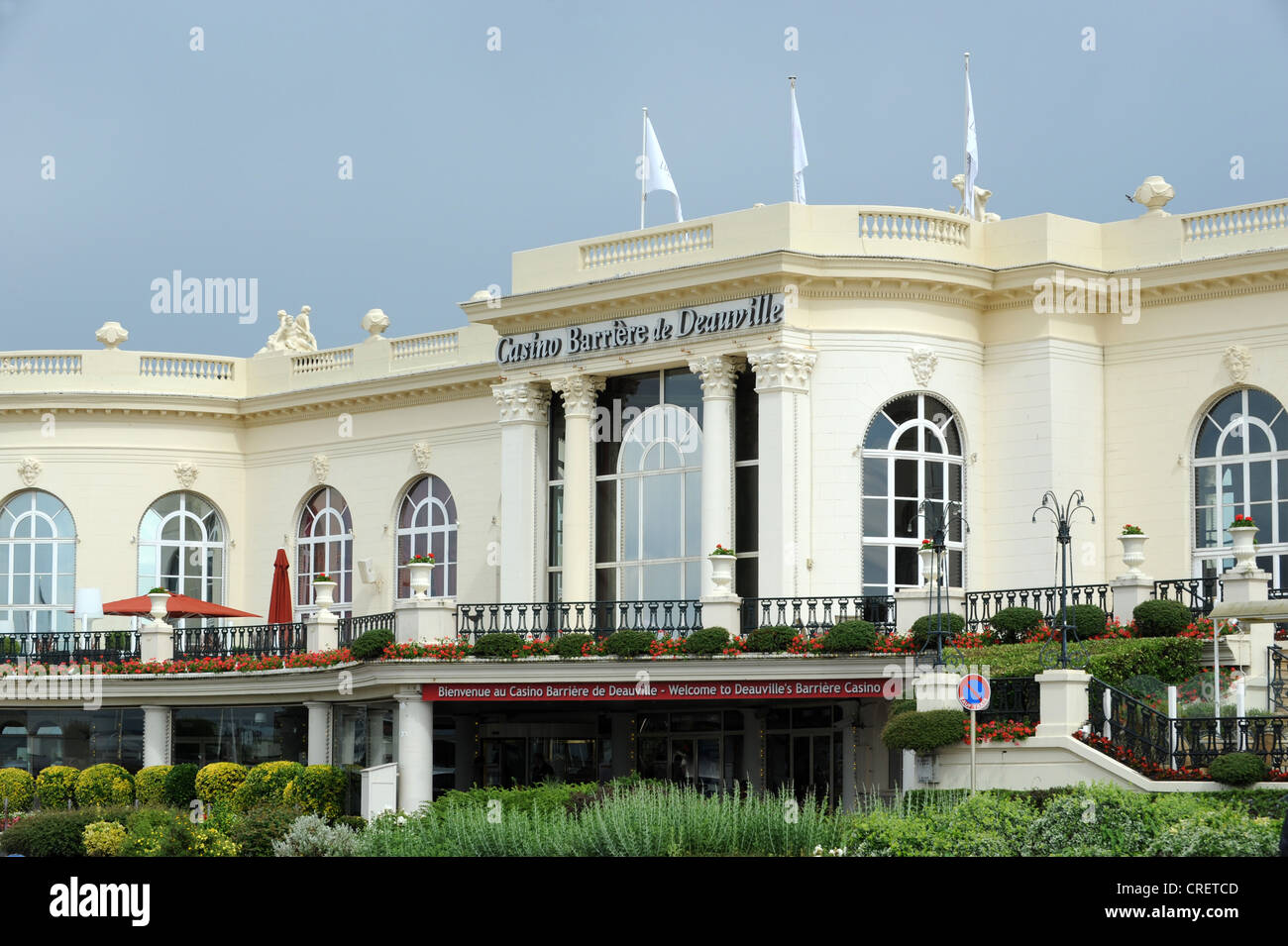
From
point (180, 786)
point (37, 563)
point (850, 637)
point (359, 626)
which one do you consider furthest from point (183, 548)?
point (850, 637)

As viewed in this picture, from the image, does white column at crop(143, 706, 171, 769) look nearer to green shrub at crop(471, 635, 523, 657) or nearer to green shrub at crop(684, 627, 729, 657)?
green shrub at crop(471, 635, 523, 657)

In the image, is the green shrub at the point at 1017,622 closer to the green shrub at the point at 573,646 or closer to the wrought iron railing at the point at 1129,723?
the wrought iron railing at the point at 1129,723

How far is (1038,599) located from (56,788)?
21.2 meters

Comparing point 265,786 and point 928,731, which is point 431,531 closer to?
point 265,786

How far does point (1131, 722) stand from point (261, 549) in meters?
27.1

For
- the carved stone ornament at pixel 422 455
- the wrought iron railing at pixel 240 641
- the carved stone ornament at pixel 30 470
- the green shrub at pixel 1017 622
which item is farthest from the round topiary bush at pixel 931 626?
the carved stone ornament at pixel 30 470

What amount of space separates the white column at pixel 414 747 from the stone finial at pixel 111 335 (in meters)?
17.3

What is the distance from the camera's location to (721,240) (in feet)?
113

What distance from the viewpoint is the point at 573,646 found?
31812 mm

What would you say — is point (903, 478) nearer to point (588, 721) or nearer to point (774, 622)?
point (774, 622)

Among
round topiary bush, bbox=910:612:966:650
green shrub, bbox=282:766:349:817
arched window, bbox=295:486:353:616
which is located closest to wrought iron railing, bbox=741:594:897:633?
round topiary bush, bbox=910:612:966:650

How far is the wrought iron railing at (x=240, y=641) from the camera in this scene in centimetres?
3728

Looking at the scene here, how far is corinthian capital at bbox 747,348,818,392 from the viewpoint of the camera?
1308 inches
